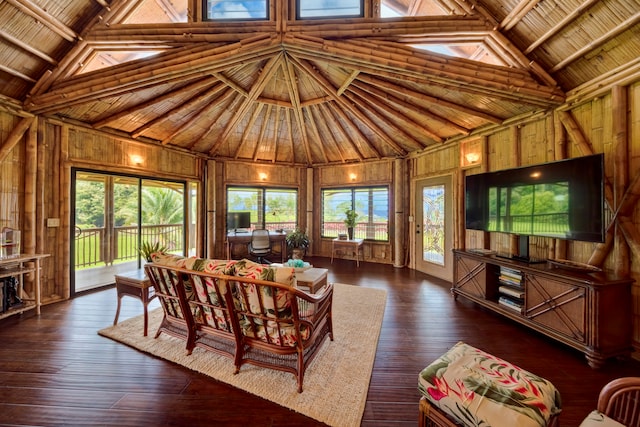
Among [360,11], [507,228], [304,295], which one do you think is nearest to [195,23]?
[360,11]

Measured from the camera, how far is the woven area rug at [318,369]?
191 centimetres

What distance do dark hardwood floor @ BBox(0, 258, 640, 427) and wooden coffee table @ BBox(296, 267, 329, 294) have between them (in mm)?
978

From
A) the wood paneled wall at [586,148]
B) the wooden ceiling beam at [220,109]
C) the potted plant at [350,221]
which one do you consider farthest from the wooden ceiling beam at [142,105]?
the wood paneled wall at [586,148]

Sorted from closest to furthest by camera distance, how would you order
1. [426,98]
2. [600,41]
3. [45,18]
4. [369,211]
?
1. [600,41]
2. [45,18]
3. [426,98]
4. [369,211]

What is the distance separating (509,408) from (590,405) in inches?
55.0

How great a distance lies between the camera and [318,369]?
233cm

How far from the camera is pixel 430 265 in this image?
19.2 ft

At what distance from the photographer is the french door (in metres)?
5.43

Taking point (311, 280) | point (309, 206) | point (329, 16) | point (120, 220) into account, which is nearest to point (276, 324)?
point (311, 280)

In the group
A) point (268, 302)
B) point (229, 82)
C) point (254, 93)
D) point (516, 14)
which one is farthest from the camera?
point (254, 93)

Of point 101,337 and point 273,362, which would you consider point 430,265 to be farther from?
point 101,337

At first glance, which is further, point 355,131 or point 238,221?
point 238,221

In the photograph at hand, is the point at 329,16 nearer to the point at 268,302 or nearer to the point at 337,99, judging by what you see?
the point at 337,99

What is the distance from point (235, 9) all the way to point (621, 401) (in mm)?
4991
